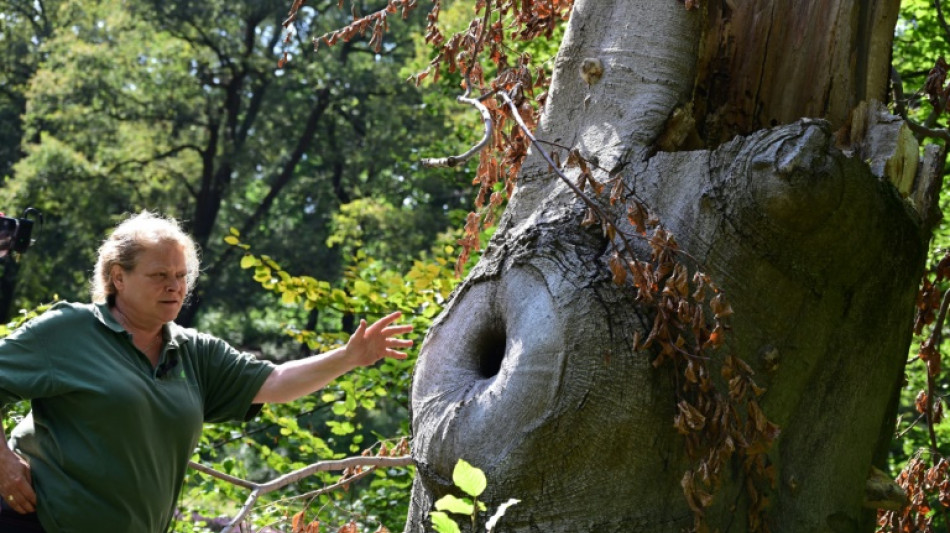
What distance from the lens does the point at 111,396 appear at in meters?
2.96

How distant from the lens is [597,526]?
2613 millimetres

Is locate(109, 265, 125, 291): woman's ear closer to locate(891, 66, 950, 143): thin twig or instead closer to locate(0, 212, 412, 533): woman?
locate(0, 212, 412, 533): woman

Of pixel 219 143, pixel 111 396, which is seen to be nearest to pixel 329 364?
pixel 111 396

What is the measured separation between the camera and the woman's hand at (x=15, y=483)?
287 cm

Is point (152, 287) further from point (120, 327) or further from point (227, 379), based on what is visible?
point (227, 379)

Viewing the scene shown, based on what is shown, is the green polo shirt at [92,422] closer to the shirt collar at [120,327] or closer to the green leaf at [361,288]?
the shirt collar at [120,327]

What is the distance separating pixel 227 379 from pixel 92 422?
1.66 ft

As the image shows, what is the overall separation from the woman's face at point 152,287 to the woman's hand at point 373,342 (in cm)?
53

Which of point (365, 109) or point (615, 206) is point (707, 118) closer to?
point (615, 206)

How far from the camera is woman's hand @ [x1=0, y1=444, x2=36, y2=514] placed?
2867mm

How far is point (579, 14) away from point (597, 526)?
150 centimetres

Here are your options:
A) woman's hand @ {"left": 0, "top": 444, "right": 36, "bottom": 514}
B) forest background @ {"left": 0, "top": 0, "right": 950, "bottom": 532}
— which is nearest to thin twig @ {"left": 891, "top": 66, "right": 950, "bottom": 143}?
woman's hand @ {"left": 0, "top": 444, "right": 36, "bottom": 514}

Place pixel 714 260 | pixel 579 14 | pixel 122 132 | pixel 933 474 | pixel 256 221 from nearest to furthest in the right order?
pixel 714 260, pixel 579 14, pixel 933 474, pixel 122 132, pixel 256 221

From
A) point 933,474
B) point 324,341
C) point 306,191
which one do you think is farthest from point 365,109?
point 933,474
